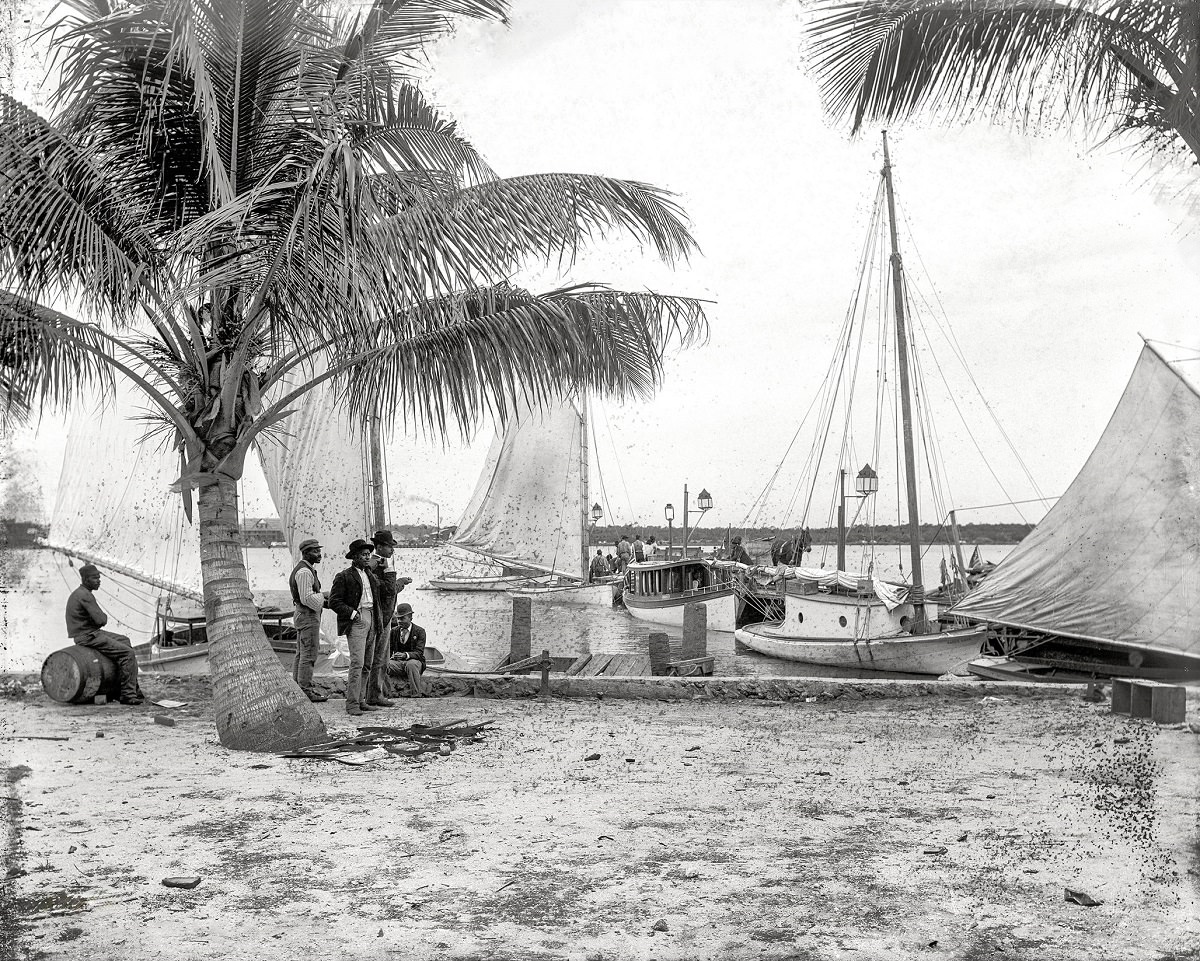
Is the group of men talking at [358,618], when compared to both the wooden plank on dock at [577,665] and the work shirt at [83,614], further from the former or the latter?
the wooden plank on dock at [577,665]

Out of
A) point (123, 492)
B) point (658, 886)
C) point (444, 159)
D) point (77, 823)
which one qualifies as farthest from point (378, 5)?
point (123, 492)

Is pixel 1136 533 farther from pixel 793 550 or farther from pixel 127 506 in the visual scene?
pixel 793 550

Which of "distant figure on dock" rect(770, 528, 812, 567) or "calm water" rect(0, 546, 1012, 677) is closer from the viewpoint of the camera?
"calm water" rect(0, 546, 1012, 677)

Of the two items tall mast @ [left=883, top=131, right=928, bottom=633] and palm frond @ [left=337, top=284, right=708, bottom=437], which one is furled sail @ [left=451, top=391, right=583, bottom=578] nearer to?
tall mast @ [left=883, top=131, right=928, bottom=633]

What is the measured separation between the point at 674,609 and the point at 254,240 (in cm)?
2970

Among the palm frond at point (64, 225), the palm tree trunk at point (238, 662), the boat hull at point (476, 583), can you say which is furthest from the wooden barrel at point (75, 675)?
the boat hull at point (476, 583)

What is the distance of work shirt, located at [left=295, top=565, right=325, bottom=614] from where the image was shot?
10086 millimetres

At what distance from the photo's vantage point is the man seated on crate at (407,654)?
11.4 meters

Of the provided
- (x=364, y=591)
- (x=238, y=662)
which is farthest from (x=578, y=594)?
(x=238, y=662)

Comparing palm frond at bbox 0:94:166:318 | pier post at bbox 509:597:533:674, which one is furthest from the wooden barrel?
pier post at bbox 509:597:533:674

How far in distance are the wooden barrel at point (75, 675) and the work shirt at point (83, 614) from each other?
0.66 ft

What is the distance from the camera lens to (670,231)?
8938 millimetres

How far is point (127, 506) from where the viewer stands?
71.2ft

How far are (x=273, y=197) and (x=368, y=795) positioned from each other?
14.1 feet
